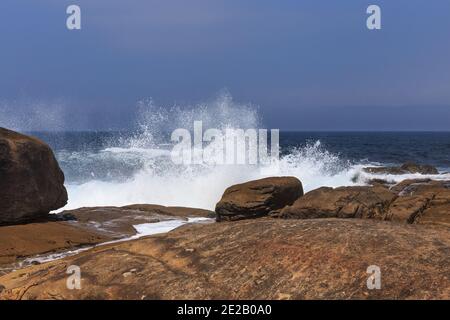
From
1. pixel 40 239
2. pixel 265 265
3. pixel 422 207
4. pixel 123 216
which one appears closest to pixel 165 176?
pixel 123 216

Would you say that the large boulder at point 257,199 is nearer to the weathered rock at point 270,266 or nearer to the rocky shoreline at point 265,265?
the rocky shoreline at point 265,265

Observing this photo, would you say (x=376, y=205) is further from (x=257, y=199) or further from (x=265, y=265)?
(x=265, y=265)

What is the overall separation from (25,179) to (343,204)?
6645mm

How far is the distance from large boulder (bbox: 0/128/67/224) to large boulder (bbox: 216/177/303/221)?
405 centimetres

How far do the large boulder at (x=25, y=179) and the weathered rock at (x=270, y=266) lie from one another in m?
6.67

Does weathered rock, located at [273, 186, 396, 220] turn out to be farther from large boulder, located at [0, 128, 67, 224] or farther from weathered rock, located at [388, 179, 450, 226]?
large boulder, located at [0, 128, 67, 224]

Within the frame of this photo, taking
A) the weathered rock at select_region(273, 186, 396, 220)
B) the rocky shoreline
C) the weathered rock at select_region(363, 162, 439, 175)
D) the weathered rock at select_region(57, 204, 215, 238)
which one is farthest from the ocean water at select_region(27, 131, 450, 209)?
the rocky shoreline

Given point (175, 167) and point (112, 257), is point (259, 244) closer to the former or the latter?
point (112, 257)

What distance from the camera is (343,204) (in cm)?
980

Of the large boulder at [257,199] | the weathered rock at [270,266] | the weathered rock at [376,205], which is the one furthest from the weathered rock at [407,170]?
the weathered rock at [270,266]

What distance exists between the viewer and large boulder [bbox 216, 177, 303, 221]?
1235 cm
